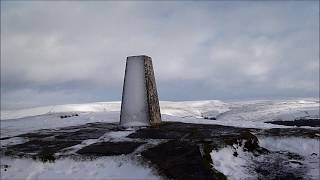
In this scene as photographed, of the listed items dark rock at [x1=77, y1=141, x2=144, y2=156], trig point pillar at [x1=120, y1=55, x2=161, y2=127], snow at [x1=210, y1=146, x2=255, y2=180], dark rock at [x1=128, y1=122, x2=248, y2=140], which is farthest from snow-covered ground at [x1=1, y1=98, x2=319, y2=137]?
dark rock at [x1=77, y1=141, x2=144, y2=156]

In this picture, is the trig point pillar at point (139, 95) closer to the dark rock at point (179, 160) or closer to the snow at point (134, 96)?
the snow at point (134, 96)

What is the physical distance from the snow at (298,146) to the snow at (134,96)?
4.92m

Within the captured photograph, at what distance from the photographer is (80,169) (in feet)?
36.4

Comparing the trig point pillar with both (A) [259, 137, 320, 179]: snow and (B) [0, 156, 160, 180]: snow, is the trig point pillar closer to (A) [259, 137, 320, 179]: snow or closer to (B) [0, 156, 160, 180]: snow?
(A) [259, 137, 320, 179]: snow

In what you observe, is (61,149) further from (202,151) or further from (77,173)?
(202,151)

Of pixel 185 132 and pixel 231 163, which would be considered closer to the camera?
pixel 231 163

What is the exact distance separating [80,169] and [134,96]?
245 inches

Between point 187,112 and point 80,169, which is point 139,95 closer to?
point 80,169

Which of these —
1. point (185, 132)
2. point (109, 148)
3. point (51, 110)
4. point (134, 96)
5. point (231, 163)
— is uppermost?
point (51, 110)

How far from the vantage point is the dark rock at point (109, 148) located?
39.2 feet

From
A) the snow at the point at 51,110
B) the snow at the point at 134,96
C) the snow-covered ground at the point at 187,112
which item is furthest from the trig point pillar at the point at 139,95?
the snow at the point at 51,110

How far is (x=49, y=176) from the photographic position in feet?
35.5

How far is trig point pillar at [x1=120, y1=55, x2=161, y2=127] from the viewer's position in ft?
54.9

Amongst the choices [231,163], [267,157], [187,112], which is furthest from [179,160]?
[187,112]
